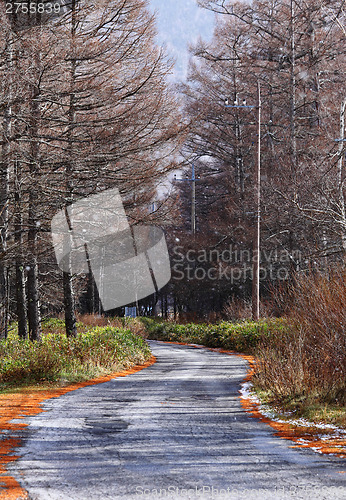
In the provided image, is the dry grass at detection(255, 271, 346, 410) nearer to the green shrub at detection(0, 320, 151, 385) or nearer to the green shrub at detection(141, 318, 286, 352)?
the green shrub at detection(0, 320, 151, 385)

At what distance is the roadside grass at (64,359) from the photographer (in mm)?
10562

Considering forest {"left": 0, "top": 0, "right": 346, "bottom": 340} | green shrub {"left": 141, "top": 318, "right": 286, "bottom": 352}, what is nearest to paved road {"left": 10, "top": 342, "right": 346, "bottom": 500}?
forest {"left": 0, "top": 0, "right": 346, "bottom": 340}

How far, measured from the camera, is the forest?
10.6m

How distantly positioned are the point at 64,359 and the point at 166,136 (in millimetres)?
5327

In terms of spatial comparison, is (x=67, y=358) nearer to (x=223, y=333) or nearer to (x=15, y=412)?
(x=15, y=412)

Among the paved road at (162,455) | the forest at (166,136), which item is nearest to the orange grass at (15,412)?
the paved road at (162,455)

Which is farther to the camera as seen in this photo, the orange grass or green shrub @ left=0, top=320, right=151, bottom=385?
green shrub @ left=0, top=320, right=151, bottom=385

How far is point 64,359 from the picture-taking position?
459 inches

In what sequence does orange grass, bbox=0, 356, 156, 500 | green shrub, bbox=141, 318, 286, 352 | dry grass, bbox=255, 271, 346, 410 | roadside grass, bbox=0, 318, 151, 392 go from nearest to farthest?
orange grass, bbox=0, 356, 156, 500 → dry grass, bbox=255, 271, 346, 410 → roadside grass, bbox=0, 318, 151, 392 → green shrub, bbox=141, 318, 286, 352

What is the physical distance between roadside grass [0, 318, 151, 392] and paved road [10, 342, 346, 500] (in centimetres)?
226

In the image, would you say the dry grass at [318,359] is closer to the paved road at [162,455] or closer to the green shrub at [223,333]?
the paved road at [162,455]

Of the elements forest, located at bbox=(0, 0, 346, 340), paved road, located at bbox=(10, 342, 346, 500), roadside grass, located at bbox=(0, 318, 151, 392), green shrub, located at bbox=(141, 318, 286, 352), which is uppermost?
forest, located at bbox=(0, 0, 346, 340)

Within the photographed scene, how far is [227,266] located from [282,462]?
23.5m

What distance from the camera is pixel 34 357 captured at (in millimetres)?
11008
